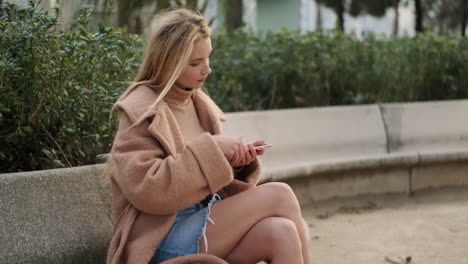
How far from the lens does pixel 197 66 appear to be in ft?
9.12

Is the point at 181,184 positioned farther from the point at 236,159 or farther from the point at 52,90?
the point at 52,90

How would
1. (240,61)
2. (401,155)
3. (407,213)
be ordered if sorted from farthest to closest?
(240,61) < (401,155) < (407,213)

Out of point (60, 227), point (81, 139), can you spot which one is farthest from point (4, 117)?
point (60, 227)

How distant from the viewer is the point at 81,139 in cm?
358

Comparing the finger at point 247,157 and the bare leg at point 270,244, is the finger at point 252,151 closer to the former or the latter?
the finger at point 247,157

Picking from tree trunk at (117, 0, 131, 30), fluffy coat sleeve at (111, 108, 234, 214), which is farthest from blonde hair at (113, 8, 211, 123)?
tree trunk at (117, 0, 131, 30)

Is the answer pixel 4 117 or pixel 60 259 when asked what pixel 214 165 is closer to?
pixel 60 259

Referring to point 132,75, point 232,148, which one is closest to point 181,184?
point 232,148

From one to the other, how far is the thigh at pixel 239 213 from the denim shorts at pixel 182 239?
0.03 meters

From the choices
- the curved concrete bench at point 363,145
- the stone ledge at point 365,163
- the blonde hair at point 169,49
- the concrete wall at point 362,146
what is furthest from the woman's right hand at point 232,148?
the curved concrete bench at point 363,145

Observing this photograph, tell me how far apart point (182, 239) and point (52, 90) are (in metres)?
1.18

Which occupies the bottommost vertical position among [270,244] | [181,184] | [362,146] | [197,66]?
[362,146]

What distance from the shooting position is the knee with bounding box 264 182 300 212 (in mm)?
2775

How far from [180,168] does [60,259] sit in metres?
0.65
